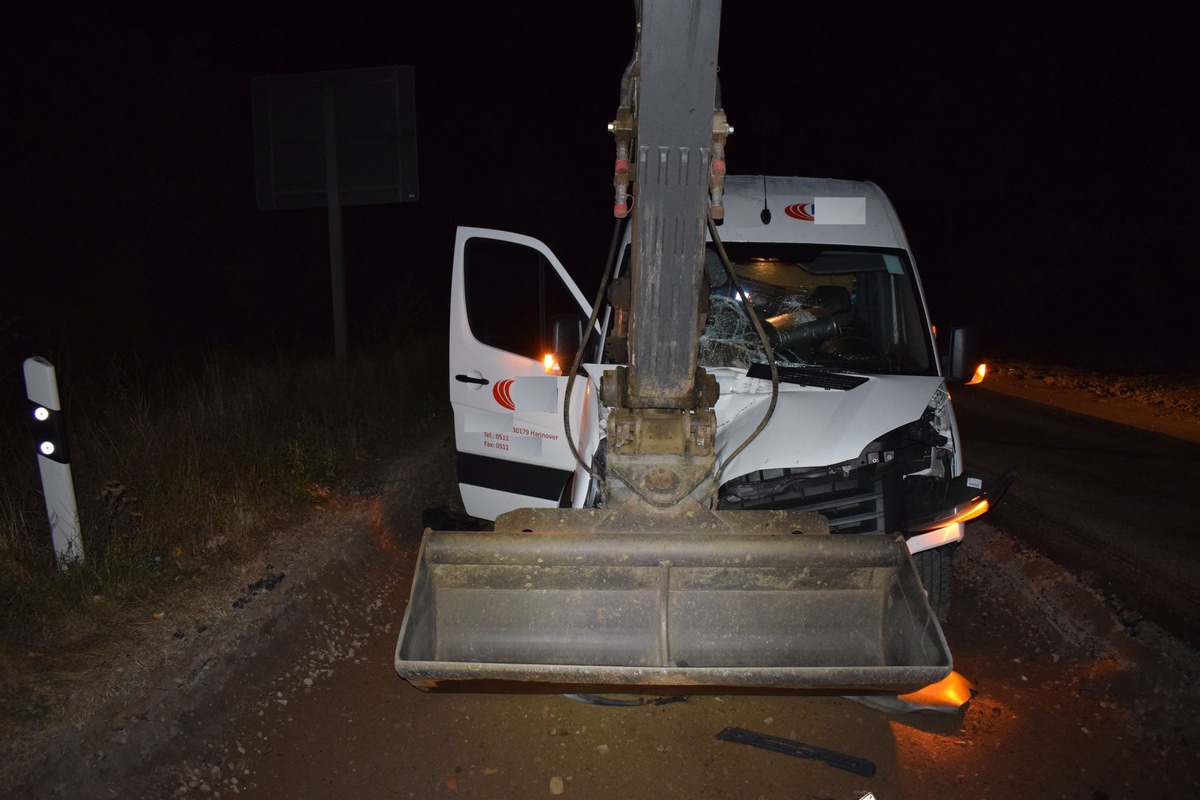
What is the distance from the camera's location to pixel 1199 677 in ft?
11.8

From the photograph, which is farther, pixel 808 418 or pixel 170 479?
pixel 170 479

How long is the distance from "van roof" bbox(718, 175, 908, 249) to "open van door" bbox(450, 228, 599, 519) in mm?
1081

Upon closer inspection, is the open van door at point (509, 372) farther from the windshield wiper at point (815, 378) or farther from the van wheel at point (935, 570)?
the van wheel at point (935, 570)

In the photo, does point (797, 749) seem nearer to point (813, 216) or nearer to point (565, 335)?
point (565, 335)

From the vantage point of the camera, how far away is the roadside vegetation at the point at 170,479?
3.91 meters

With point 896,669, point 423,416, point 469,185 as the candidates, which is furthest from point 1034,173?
point 896,669

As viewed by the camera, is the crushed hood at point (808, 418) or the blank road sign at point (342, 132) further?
the blank road sign at point (342, 132)

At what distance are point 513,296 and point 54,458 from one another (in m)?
2.67

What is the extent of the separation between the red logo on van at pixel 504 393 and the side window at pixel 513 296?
0.21 m

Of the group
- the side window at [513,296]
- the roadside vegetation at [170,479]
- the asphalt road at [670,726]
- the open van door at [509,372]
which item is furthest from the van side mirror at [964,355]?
the roadside vegetation at [170,479]

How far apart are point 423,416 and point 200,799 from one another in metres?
6.46

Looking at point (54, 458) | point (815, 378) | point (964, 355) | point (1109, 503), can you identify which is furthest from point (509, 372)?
point (1109, 503)

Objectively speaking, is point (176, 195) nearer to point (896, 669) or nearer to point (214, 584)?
point (214, 584)

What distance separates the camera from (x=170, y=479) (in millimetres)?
5258
